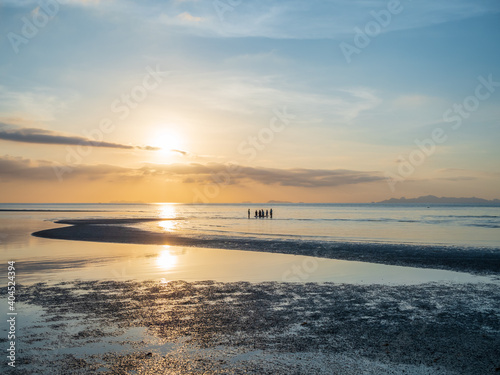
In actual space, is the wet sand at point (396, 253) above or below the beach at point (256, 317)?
below

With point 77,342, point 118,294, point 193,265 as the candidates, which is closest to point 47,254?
point 193,265

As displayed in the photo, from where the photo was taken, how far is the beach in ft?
26.8

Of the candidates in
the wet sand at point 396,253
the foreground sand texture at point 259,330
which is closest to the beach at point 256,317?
the foreground sand texture at point 259,330

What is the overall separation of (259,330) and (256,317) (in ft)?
4.04

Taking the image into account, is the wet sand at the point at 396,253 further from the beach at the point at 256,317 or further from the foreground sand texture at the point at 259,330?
the foreground sand texture at the point at 259,330

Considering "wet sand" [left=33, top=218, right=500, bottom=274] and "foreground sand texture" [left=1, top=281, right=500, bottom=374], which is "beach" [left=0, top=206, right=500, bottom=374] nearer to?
"foreground sand texture" [left=1, top=281, right=500, bottom=374]

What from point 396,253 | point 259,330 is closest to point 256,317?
point 259,330

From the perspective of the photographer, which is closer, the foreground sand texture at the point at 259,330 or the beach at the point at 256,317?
the foreground sand texture at the point at 259,330

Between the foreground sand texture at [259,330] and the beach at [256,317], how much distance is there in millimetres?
33

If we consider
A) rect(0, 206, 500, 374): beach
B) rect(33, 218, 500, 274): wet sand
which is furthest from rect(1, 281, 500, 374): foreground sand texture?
rect(33, 218, 500, 274): wet sand

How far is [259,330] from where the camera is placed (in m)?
10.2

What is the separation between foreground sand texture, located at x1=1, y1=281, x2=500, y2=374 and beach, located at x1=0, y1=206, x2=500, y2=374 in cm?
3

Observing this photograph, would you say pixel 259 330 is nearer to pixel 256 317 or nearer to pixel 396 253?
pixel 256 317

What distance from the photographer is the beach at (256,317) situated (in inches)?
322
